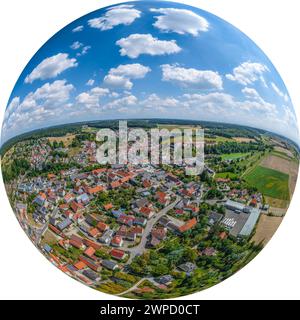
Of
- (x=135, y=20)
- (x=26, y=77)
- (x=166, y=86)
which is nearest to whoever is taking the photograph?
(x=166, y=86)

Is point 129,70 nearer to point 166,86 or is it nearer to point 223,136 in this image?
point 166,86

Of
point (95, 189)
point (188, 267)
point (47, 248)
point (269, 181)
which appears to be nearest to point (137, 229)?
point (95, 189)

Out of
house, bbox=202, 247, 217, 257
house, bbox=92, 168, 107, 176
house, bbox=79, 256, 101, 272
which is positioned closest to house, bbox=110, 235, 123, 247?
house, bbox=79, 256, 101, 272

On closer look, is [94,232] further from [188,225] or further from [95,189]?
[188,225]

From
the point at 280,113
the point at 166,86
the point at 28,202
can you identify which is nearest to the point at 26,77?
the point at 28,202

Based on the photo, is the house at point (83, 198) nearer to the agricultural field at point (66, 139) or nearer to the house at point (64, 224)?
the house at point (64, 224)

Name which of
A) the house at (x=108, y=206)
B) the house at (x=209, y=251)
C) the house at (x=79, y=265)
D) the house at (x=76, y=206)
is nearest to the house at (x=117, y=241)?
the house at (x=108, y=206)
